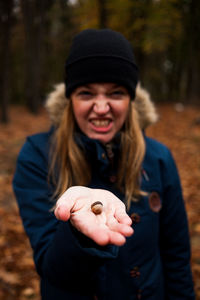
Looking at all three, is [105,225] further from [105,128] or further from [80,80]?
[80,80]

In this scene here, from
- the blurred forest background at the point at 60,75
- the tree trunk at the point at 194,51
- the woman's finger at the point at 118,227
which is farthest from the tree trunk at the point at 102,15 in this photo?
the woman's finger at the point at 118,227

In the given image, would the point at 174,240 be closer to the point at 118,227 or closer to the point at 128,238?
the point at 128,238

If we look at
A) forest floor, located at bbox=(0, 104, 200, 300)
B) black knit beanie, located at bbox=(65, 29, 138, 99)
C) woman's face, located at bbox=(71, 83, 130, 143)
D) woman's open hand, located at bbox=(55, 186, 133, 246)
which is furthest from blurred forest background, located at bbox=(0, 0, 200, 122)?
woman's open hand, located at bbox=(55, 186, 133, 246)

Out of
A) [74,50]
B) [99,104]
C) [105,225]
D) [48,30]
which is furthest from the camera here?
[48,30]

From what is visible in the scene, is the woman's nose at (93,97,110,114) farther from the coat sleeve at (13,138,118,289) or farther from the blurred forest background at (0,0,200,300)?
the blurred forest background at (0,0,200,300)

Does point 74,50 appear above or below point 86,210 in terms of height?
above

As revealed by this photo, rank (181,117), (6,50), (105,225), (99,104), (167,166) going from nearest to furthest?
(105,225), (99,104), (167,166), (6,50), (181,117)

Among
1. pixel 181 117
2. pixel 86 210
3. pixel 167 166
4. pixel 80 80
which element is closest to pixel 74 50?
pixel 80 80
